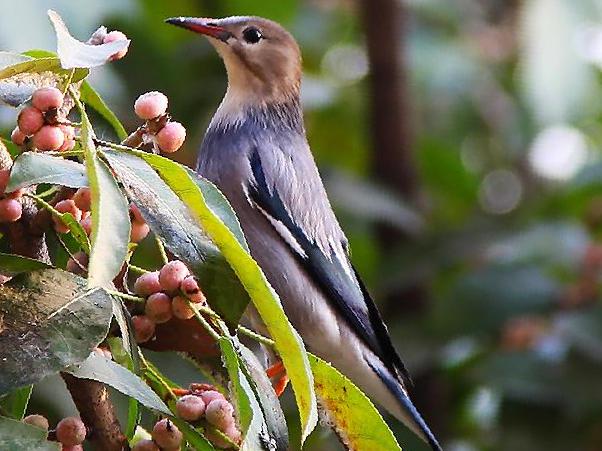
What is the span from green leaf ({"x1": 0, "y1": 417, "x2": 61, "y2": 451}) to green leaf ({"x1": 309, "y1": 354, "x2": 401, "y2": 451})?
1.01 feet

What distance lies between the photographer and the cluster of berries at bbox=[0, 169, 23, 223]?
1.24 m

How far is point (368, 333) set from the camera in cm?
257

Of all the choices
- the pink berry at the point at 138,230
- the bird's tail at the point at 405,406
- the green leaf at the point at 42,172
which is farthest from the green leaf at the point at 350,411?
the bird's tail at the point at 405,406

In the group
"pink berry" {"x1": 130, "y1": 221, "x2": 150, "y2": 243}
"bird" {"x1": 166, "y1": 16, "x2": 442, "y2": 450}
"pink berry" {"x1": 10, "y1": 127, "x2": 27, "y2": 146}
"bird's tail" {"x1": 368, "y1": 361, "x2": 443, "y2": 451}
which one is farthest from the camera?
"bird" {"x1": 166, "y1": 16, "x2": 442, "y2": 450}

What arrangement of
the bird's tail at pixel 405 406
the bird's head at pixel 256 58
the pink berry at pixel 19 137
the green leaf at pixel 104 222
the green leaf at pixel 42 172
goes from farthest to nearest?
the bird's head at pixel 256 58
the bird's tail at pixel 405 406
the pink berry at pixel 19 137
the green leaf at pixel 42 172
the green leaf at pixel 104 222

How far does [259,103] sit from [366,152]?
6.06 feet

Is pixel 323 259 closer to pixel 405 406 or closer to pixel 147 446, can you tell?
pixel 405 406

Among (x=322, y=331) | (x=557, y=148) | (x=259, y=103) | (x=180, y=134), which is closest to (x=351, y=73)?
(x=557, y=148)

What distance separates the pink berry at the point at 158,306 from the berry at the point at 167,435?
11 cm

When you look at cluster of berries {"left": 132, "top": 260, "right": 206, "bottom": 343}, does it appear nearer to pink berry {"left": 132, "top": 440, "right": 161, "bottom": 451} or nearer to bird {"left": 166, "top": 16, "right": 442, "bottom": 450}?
pink berry {"left": 132, "top": 440, "right": 161, "bottom": 451}

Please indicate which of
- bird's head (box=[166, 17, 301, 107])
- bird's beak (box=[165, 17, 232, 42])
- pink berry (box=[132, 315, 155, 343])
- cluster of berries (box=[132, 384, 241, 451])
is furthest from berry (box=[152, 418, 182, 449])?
bird's head (box=[166, 17, 301, 107])

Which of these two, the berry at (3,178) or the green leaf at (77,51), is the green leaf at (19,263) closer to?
the berry at (3,178)

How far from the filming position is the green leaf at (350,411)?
4.56 ft

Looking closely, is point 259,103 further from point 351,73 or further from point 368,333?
point 351,73
